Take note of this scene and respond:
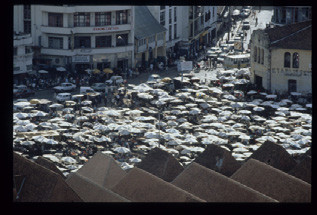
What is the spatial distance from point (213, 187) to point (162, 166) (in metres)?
5.01

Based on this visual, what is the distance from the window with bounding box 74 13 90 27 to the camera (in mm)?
69312

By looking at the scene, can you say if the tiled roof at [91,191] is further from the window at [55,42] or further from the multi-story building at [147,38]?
the multi-story building at [147,38]

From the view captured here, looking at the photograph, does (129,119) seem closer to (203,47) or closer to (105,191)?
(105,191)

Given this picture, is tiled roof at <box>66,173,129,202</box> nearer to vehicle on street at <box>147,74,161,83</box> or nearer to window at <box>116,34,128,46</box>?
vehicle on street at <box>147,74,161,83</box>

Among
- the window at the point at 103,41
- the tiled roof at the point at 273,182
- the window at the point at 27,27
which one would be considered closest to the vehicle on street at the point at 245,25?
the window at the point at 103,41

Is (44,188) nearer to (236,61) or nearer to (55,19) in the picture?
(55,19)

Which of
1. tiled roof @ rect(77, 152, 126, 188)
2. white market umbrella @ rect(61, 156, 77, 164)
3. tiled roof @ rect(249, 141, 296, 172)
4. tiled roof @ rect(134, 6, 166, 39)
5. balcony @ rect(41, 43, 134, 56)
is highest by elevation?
tiled roof @ rect(134, 6, 166, 39)

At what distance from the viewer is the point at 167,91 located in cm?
6141

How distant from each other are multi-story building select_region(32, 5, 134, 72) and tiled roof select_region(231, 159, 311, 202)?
42.6 meters

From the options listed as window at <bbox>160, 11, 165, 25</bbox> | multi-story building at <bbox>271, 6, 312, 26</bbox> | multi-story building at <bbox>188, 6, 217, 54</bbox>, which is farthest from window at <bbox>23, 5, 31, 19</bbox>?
multi-story building at <bbox>271, 6, 312, 26</bbox>

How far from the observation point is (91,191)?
85.8 ft

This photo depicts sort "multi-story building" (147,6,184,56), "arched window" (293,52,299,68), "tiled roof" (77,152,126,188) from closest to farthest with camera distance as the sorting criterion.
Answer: "tiled roof" (77,152,126,188)
"arched window" (293,52,299,68)
"multi-story building" (147,6,184,56)

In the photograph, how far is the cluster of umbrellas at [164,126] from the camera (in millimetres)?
42688

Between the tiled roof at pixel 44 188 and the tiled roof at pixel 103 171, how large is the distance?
5075mm
